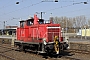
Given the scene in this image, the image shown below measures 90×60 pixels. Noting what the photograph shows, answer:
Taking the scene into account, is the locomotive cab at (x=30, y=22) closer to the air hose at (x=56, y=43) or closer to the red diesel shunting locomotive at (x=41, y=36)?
the red diesel shunting locomotive at (x=41, y=36)

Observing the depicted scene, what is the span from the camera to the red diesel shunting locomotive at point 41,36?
45.3 ft

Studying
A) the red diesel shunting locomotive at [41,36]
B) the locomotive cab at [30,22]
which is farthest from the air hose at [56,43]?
the locomotive cab at [30,22]

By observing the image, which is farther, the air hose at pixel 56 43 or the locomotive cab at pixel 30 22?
the locomotive cab at pixel 30 22

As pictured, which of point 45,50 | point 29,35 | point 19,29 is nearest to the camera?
point 45,50

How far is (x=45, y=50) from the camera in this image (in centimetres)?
1377

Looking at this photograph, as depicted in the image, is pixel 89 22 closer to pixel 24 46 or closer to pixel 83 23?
pixel 83 23

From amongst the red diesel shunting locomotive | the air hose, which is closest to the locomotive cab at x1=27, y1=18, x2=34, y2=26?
the red diesel shunting locomotive

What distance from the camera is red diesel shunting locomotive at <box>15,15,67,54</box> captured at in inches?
544

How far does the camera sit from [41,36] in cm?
1509

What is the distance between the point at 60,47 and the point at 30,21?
4198mm

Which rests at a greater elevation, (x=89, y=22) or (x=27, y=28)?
(x=89, y=22)

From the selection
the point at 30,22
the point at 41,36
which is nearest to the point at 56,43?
the point at 41,36

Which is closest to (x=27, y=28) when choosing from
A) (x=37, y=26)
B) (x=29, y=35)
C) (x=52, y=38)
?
(x=29, y=35)

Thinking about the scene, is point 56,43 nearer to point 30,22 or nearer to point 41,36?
point 41,36
